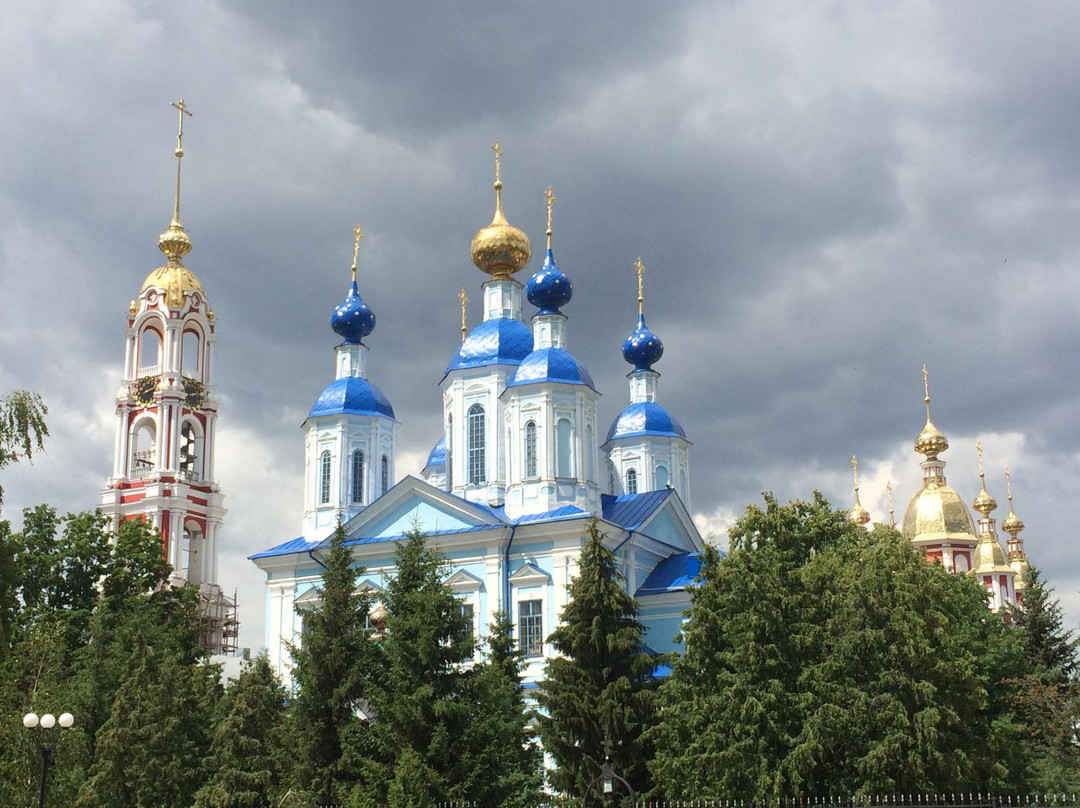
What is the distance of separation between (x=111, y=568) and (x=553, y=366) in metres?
13.3

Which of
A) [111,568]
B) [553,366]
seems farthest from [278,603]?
[553,366]

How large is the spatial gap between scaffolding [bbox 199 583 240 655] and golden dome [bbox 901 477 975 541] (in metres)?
31.6

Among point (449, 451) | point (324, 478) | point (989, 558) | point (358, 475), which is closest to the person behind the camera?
point (449, 451)

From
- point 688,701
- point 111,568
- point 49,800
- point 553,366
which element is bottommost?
point 49,800

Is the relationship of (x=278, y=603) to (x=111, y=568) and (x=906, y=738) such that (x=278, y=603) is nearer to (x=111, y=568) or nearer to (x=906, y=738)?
(x=111, y=568)

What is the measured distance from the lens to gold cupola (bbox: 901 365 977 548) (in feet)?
201

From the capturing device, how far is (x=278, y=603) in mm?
34562

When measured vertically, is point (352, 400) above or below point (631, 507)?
above

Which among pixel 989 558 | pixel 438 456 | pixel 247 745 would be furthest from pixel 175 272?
pixel 989 558

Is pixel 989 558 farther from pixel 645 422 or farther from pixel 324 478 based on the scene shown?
pixel 324 478

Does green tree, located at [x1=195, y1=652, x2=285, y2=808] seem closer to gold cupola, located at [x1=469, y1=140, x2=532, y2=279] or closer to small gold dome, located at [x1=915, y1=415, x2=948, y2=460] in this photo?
gold cupola, located at [x1=469, y1=140, x2=532, y2=279]

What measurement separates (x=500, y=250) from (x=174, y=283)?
14.0 metres

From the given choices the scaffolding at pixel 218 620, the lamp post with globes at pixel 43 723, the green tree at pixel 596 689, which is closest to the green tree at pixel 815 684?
the green tree at pixel 596 689

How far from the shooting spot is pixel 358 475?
124 feet
